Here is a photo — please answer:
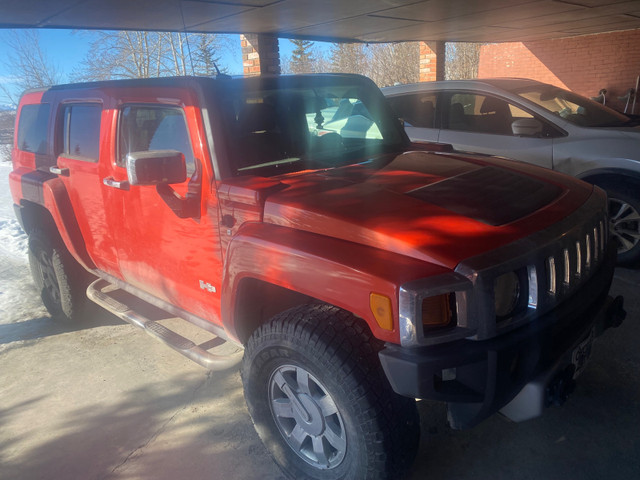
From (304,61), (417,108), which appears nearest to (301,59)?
(304,61)

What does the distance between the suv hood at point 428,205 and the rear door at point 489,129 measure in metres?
2.41

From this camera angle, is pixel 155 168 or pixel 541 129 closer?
pixel 155 168

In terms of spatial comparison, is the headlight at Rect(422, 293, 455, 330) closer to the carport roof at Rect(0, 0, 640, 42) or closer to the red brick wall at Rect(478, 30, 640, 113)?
the carport roof at Rect(0, 0, 640, 42)

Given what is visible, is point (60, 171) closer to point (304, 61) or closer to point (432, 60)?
point (432, 60)

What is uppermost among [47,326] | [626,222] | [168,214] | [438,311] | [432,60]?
[432,60]

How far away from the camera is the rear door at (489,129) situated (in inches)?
201

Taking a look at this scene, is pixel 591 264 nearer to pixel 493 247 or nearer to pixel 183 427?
pixel 493 247

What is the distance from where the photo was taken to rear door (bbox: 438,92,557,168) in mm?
5113

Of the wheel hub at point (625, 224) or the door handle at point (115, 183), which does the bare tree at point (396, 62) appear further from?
the door handle at point (115, 183)

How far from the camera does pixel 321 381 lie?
2080 mm

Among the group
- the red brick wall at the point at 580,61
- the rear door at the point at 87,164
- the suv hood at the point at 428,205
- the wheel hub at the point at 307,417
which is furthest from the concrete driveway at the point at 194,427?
the red brick wall at the point at 580,61

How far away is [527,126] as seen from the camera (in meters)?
4.88

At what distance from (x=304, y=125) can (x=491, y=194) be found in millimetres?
1295

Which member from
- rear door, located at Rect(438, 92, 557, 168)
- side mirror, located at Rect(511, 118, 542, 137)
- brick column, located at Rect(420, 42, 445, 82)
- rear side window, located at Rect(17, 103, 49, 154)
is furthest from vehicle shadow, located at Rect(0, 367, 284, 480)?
brick column, located at Rect(420, 42, 445, 82)
